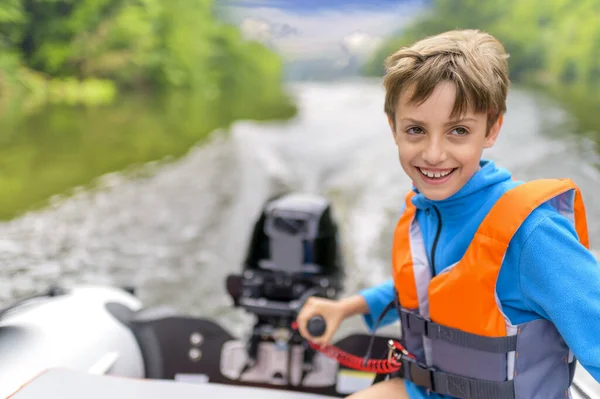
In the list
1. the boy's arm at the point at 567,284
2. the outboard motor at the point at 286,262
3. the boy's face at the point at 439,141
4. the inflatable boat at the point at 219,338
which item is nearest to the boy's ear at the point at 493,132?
the boy's face at the point at 439,141

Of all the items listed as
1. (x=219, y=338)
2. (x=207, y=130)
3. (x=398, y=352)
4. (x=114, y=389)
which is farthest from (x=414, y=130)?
(x=207, y=130)

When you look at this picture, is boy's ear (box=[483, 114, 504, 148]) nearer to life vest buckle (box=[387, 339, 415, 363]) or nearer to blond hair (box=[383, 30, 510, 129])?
blond hair (box=[383, 30, 510, 129])

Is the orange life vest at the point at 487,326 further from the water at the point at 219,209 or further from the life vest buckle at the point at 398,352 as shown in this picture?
the water at the point at 219,209

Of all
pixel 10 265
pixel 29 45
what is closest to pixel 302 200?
pixel 10 265

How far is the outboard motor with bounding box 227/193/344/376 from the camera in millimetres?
1281

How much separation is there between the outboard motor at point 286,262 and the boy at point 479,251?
51 cm

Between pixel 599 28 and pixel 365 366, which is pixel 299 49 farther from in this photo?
pixel 365 366

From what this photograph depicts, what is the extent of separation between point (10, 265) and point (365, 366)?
3.36m

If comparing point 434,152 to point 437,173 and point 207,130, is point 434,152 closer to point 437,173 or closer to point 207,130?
point 437,173

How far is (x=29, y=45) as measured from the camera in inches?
259

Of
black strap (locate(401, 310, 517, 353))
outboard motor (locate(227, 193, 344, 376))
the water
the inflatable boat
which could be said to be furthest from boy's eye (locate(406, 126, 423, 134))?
the water

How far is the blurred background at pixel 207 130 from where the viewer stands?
154 inches

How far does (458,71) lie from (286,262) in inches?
29.4

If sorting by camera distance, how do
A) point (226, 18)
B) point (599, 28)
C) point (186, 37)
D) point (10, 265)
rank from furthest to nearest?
point (226, 18), point (186, 37), point (599, 28), point (10, 265)
